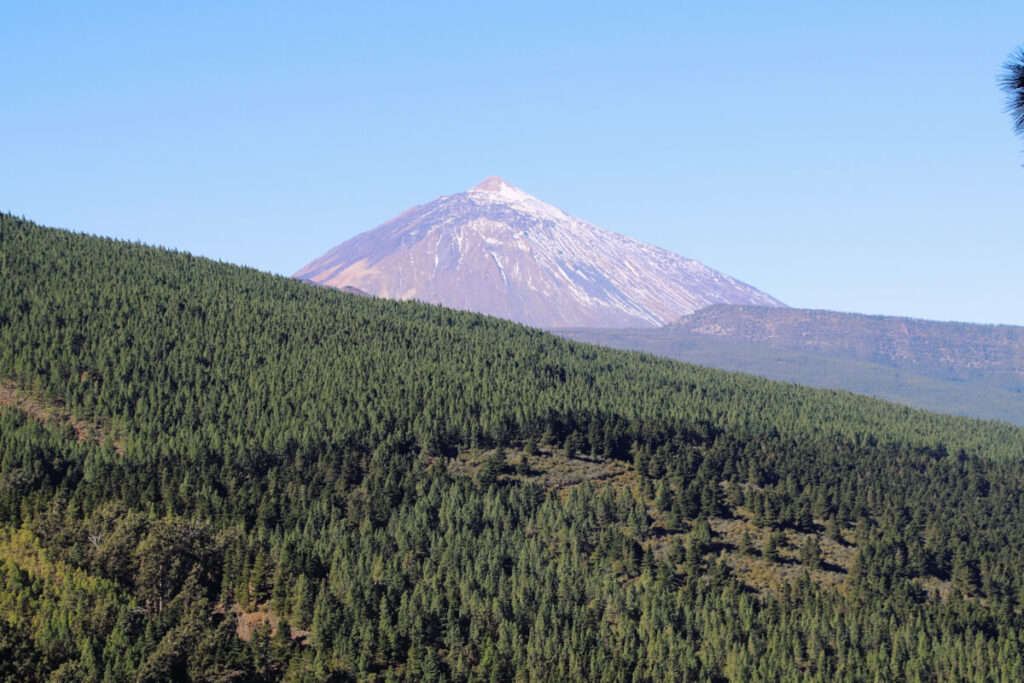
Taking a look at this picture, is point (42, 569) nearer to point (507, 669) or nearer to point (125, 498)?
point (125, 498)

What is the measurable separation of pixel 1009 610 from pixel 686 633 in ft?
176

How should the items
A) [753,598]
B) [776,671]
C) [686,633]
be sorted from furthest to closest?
[753,598]
[686,633]
[776,671]

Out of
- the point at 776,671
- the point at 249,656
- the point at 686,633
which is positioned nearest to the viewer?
the point at 249,656

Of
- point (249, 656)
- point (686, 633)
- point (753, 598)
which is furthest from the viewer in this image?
point (753, 598)

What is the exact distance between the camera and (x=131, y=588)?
154625 millimetres

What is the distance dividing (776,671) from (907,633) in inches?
930

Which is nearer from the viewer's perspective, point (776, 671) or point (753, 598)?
point (776, 671)

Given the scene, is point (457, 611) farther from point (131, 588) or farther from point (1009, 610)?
point (1009, 610)

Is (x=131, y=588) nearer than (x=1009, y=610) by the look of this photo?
Yes

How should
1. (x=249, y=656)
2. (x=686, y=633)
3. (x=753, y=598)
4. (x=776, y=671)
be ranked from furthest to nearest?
(x=753, y=598) → (x=686, y=633) → (x=776, y=671) → (x=249, y=656)

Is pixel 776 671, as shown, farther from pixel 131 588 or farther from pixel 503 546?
pixel 131 588

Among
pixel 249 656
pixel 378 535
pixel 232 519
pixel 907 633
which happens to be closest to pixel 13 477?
pixel 232 519

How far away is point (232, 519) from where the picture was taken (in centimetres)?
18225

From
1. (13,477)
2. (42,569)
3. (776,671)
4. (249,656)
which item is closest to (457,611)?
(249,656)
